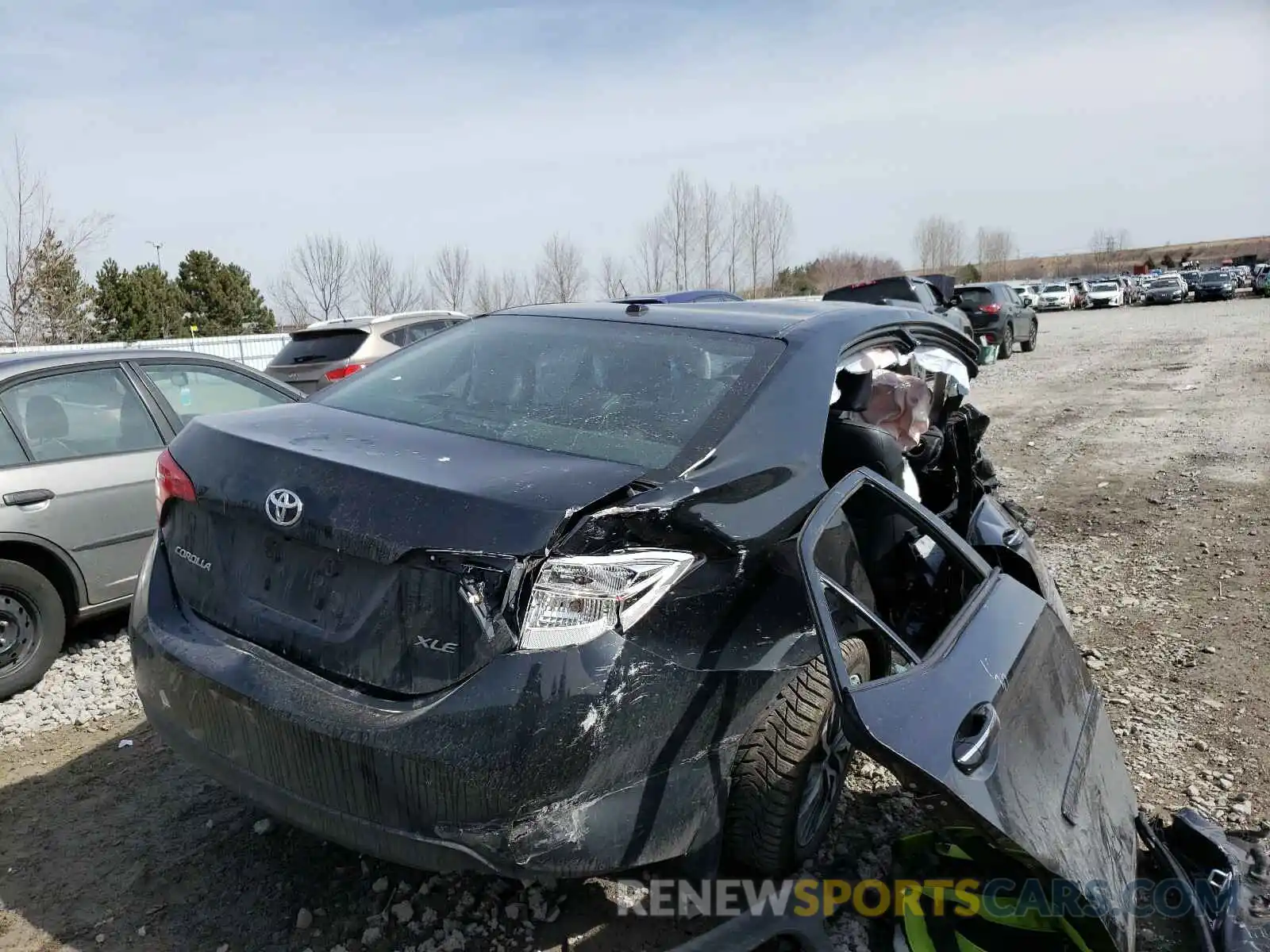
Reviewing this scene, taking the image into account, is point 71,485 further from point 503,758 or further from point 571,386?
point 503,758

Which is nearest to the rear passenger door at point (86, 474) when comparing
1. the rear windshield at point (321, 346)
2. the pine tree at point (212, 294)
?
the rear windshield at point (321, 346)

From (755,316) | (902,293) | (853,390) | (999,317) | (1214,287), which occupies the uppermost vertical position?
(755,316)

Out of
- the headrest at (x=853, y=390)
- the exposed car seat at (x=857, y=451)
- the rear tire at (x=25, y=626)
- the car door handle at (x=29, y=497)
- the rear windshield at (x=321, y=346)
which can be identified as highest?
the headrest at (x=853, y=390)

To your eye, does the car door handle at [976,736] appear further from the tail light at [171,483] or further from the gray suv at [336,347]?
the gray suv at [336,347]

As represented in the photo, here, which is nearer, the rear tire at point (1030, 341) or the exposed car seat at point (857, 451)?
the exposed car seat at point (857, 451)

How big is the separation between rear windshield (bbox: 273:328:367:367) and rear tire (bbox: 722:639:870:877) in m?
8.47

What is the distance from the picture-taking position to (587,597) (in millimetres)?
2039

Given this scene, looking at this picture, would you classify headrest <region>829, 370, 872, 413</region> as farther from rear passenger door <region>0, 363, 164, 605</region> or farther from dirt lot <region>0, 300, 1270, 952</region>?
rear passenger door <region>0, 363, 164, 605</region>

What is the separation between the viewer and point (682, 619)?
2160 millimetres

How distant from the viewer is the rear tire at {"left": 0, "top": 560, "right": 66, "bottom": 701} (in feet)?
13.6

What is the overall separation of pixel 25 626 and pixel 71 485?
67cm

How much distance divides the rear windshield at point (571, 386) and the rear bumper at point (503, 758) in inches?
23.6

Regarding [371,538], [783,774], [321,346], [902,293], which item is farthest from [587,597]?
[902,293]

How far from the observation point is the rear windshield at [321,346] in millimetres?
10125
